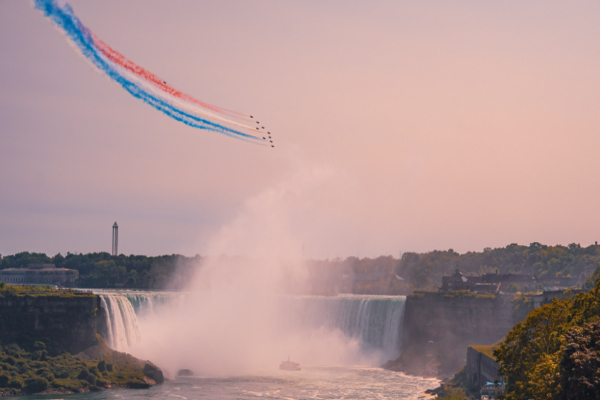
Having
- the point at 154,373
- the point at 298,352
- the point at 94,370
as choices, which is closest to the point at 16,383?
the point at 94,370

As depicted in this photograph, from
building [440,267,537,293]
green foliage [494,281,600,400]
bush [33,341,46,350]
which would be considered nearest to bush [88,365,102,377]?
bush [33,341,46,350]

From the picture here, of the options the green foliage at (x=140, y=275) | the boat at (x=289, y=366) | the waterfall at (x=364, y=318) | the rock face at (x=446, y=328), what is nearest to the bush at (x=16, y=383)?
the boat at (x=289, y=366)

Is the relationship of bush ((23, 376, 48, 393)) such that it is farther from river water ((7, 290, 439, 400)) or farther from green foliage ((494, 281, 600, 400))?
green foliage ((494, 281, 600, 400))

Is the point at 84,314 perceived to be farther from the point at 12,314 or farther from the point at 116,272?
the point at 116,272

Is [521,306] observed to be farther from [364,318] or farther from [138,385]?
[138,385]

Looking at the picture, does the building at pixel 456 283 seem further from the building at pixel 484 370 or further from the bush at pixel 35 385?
the bush at pixel 35 385
